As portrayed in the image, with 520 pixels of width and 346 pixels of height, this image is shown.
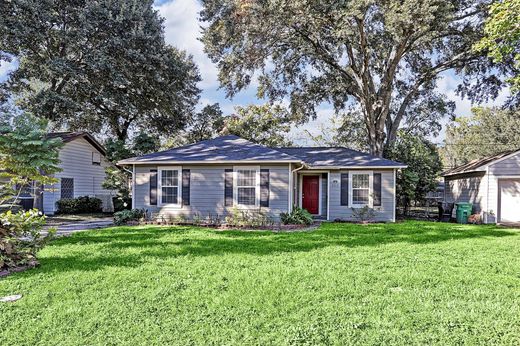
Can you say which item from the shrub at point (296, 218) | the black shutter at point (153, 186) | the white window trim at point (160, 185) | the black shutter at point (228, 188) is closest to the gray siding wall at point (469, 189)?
the shrub at point (296, 218)

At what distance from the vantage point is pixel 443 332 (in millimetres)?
3490

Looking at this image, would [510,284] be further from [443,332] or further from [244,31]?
[244,31]

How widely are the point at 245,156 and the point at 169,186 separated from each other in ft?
10.6

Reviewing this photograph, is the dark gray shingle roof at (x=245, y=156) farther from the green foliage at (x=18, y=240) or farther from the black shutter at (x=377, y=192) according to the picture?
the green foliage at (x=18, y=240)

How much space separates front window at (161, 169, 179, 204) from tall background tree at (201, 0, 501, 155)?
5752 mm

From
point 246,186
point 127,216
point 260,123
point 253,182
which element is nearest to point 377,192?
point 253,182

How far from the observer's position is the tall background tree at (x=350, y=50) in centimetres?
1321

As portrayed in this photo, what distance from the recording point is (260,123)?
906 inches

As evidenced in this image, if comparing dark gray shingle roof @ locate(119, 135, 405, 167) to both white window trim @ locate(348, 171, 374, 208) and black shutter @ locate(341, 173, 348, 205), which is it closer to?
white window trim @ locate(348, 171, 374, 208)

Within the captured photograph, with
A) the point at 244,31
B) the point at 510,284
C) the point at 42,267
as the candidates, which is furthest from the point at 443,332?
the point at 244,31

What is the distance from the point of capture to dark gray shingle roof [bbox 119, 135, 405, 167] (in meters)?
12.6

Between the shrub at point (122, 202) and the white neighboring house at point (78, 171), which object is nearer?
the white neighboring house at point (78, 171)

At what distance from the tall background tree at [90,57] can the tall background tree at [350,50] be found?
3712 millimetres

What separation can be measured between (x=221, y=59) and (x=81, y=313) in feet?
45.7
